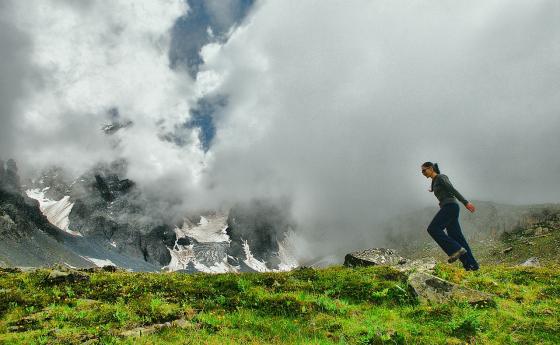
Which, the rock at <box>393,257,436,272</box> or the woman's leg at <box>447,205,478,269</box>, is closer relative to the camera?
the rock at <box>393,257,436,272</box>

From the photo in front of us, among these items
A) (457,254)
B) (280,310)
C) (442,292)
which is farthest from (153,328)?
(457,254)

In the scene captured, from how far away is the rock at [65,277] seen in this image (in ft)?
59.5

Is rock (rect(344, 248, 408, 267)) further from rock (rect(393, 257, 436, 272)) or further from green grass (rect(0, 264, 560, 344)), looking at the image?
green grass (rect(0, 264, 560, 344))

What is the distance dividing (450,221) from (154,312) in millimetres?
13414

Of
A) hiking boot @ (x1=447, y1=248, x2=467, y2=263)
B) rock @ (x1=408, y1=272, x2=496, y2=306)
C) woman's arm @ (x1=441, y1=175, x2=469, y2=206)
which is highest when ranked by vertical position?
woman's arm @ (x1=441, y1=175, x2=469, y2=206)

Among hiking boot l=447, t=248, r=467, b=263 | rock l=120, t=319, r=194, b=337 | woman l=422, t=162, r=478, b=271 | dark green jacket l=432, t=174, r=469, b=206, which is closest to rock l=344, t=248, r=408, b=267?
woman l=422, t=162, r=478, b=271

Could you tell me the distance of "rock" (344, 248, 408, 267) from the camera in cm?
2561

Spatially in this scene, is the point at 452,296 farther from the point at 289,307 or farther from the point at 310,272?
the point at 310,272

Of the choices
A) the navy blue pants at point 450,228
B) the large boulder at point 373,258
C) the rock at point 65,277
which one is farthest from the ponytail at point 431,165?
the rock at point 65,277

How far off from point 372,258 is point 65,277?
56.6 ft

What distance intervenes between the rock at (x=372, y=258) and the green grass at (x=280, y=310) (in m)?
6.52

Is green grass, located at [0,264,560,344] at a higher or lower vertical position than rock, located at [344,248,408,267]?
lower

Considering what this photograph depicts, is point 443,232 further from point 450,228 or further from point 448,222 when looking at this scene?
point 450,228

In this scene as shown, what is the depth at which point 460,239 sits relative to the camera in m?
20.1
